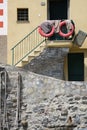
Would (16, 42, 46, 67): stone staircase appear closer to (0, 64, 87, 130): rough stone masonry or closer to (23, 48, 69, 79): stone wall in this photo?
(23, 48, 69, 79): stone wall

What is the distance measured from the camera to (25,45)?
80.6 ft

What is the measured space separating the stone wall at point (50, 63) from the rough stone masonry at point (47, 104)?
449 cm

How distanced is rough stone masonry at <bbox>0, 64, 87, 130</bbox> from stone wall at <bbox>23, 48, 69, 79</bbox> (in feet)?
14.7

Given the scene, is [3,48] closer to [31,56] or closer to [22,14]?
[22,14]

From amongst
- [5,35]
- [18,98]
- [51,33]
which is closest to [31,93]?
[18,98]

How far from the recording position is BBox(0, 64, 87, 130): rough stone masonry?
18.5m

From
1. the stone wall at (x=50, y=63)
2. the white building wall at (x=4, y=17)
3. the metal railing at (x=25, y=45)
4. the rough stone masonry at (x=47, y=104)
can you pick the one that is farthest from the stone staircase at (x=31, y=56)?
the rough stone masonry at (x=47, y=104)

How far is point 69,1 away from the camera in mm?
25109

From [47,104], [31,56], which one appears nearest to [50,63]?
[31,56]

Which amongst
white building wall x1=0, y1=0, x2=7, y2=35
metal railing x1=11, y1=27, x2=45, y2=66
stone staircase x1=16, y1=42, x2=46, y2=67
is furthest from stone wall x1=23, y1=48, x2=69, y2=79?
white building wall x1=0, y1=0, x2=7, y2=35

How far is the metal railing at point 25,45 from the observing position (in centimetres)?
2450

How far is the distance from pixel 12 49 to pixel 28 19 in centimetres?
168

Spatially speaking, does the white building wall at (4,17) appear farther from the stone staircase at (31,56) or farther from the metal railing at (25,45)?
the stone staircase at (31,56)

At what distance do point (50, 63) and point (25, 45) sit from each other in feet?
6.15
